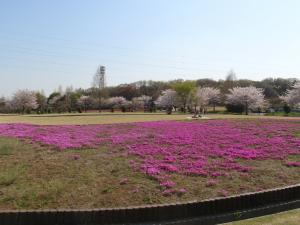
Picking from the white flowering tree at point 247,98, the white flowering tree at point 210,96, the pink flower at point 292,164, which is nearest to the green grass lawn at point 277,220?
the pink flower at point 292,164

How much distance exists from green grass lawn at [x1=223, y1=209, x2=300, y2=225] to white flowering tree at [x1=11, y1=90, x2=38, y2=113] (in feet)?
333

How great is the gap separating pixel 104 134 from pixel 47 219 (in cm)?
1520

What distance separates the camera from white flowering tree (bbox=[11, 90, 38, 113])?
10761 cm

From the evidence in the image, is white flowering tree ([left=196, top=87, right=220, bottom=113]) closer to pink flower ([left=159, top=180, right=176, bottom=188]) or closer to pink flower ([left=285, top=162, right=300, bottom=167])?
pink flower ([left=285, top=162, right=300, bottom=167])

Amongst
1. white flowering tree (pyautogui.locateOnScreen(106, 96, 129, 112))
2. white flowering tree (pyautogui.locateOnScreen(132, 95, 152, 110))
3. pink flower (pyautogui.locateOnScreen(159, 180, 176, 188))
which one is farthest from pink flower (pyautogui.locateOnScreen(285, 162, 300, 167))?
white flowering tree (pyautogui.locateOnScreen(106, 96, 129, 112))

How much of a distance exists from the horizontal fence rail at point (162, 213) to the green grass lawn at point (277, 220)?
12.6 inches

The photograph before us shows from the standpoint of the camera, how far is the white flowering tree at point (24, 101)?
10761 centimetres

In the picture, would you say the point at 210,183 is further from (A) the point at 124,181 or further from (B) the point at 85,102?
(B) the point at 85,102

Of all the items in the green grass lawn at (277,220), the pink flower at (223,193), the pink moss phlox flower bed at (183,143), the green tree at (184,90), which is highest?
the green tree at (184,90)

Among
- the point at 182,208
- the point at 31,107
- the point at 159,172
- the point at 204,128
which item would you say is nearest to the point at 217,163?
the point at 159,172

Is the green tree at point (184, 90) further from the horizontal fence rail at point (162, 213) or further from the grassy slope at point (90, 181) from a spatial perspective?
the horizontal fence rail at point (162, 213)

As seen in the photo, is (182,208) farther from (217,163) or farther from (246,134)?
(246,134)

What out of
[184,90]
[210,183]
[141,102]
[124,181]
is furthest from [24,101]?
[210,183]

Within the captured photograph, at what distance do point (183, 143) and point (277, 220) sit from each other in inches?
460
